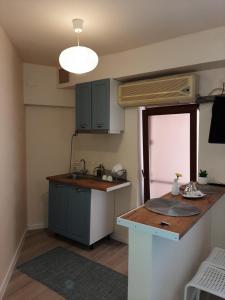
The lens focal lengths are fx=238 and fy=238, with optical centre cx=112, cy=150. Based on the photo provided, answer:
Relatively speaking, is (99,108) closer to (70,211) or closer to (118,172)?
(118,172)

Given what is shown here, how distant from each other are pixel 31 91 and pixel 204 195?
283 cm

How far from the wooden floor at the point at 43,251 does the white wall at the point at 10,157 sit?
0.13 m

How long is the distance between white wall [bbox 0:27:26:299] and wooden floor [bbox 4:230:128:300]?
5.1 inches

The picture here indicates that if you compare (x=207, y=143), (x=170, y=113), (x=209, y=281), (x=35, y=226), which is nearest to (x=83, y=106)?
(x=170, y=113)

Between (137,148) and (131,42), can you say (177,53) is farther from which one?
(137,148)

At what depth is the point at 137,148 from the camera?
129 inches

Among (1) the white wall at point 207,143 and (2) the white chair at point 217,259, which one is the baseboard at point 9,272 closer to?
(2) the white chair at point 217,259

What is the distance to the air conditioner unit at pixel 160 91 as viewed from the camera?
261 centimetres

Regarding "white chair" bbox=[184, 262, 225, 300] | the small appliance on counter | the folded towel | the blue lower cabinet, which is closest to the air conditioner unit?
the folded towel

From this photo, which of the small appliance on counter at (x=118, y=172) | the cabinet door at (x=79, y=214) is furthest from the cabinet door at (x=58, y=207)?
the small appliance on counter at (x=118, y=172)

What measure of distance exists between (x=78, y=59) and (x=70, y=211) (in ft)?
7.01

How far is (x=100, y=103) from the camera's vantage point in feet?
10.4

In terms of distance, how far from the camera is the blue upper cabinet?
3123 mm

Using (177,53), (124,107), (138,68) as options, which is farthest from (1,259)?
(177,53)
